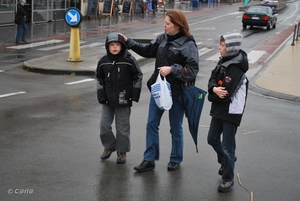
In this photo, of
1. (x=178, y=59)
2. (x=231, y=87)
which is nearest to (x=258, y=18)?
(x=178, y=59)

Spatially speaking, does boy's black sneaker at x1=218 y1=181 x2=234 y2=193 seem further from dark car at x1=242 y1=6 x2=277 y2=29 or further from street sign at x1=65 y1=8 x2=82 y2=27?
dark car at x1=242 y1=6 x2=277 y2=29

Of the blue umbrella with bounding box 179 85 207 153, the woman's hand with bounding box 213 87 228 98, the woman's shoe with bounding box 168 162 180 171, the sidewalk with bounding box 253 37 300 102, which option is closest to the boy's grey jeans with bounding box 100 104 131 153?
the woman's shoe with bounding box 168 162 180 171

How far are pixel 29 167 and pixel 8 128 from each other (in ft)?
6.56

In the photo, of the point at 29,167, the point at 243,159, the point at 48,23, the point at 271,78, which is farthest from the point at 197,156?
the point at 48,23

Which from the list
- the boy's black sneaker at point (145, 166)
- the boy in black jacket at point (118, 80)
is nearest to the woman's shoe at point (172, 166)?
the boy's black sneaker at point (145, 166)

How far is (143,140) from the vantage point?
25.5 feet

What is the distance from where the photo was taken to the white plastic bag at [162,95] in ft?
19.7

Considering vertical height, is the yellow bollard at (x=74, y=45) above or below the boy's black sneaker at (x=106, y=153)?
above

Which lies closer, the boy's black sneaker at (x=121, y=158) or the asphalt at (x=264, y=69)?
the boy's black sneaker at (x=121, y=158)

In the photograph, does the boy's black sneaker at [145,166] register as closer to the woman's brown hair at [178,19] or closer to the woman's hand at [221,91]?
the woman's hand at [221,91]

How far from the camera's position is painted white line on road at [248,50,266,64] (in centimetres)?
1864

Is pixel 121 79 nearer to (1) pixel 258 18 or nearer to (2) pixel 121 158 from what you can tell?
(2) pixel 121 158

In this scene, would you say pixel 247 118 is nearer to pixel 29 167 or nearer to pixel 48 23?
pixel 29 167

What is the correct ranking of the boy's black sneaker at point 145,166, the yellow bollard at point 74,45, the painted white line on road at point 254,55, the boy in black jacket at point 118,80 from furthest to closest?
the painted white line on road at point 254,55
the yellow bollard at point 74,45
the boy in black jacket at point 118,80
the boy's black sneaker at point 145,166
